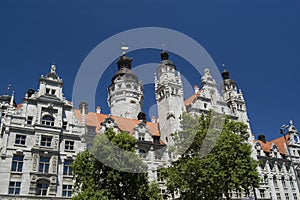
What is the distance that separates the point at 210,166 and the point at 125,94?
42516 mm

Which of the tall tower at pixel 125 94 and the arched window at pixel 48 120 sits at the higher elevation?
the tall tower at pixel 125 94

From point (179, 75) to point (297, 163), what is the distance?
1254 inches

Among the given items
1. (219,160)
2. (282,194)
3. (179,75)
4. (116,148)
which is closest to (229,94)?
(179,75)

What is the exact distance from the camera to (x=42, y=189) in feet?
107

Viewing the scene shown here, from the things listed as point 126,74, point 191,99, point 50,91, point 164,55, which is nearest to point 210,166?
point 50,91

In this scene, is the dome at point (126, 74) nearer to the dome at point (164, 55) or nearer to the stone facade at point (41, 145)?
the dome at point (164, 55)

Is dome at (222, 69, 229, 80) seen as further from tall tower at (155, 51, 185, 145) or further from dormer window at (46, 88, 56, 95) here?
dormer window at (46, 88, 56, 95)

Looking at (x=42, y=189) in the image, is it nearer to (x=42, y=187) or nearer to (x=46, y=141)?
(x=42, y=187)

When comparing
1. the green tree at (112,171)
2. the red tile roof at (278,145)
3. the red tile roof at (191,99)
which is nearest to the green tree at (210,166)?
the green tree at (112,171)

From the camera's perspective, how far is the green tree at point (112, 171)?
26.2 meters

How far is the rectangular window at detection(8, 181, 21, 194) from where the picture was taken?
103 ft

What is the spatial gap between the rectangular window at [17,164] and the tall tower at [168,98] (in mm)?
22397

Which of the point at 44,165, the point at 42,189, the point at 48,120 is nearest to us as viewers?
the point at 42,189

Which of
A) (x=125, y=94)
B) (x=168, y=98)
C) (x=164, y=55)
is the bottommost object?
(x=168, y=98)
